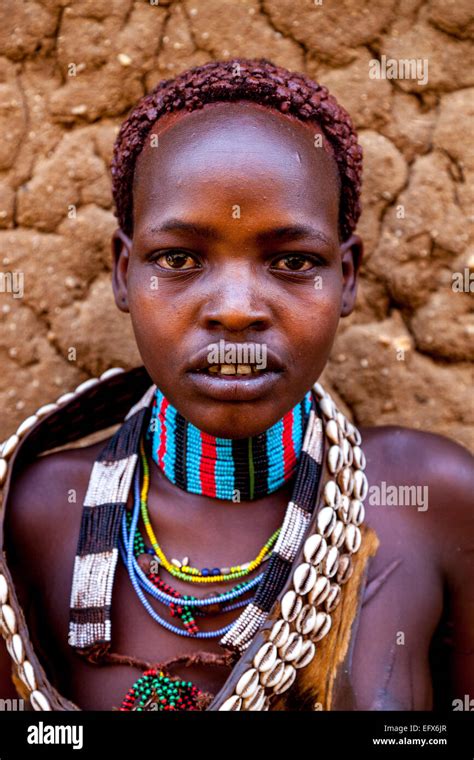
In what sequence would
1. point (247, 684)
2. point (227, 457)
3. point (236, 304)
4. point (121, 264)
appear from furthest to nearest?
point (121, 264) → point (227, 457) → point (247, 684) → point (236, 304)

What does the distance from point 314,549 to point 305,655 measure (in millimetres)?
189

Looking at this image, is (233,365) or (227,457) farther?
(227,457)

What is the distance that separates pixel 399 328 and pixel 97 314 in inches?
28.4

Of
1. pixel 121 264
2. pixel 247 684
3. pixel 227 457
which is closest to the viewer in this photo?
pixel 247 684

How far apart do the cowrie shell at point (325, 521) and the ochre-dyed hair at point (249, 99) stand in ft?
1.67

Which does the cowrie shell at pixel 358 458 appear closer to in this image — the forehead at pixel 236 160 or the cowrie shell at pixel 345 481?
the cowrie shell at pixel 345 481

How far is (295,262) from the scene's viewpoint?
148cm

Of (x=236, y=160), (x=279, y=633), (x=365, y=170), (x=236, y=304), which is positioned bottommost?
(x=279, y=633)

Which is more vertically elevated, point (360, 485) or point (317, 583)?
point (360, 485)

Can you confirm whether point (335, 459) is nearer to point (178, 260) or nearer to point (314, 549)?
point (314, 549)

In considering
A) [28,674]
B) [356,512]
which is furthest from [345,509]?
[28,674]

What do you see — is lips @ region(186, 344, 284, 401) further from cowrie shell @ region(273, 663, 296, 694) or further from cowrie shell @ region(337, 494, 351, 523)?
cowrie shell @ region(273, 663, 296, 694)

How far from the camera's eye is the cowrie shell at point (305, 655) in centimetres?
153

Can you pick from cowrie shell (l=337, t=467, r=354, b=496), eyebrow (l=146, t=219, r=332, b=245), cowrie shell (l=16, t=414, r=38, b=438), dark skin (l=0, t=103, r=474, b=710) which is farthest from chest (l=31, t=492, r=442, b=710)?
eyebrow (l=146, t=219, r=332, b=245)
